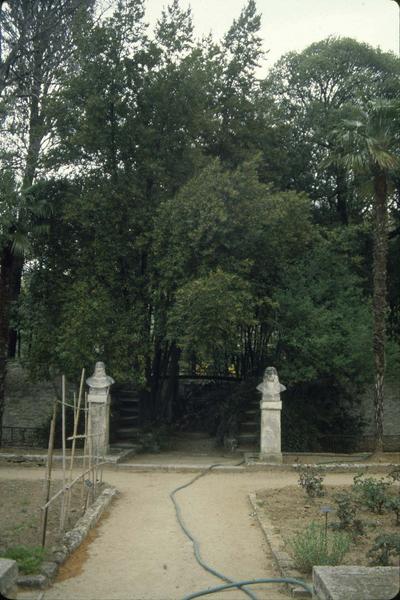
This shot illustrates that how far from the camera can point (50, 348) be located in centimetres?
1923

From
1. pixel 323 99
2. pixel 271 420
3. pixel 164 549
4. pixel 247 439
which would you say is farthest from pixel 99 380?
pixel 323 99

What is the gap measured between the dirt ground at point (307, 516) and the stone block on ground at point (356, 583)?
1888mm

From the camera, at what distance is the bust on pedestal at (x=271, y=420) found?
17.0m

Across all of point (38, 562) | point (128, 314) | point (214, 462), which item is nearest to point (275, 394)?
point (214, 462)

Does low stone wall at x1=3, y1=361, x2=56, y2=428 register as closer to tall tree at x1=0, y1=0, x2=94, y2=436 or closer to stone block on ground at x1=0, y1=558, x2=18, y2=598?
tall tree at x1=0, y1=0, x2=94, y2=436

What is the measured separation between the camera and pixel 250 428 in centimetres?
2119

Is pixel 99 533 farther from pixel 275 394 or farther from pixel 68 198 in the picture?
pixel 68 198

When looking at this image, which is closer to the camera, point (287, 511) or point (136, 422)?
point (287, 511)

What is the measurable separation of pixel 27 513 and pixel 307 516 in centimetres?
422

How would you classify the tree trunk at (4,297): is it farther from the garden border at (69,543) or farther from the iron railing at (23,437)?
the garden border at (69,543)

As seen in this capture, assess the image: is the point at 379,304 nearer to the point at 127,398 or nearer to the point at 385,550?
the point at 385,550

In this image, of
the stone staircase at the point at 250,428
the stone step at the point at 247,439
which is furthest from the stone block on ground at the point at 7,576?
the stone step at the point at 247,439

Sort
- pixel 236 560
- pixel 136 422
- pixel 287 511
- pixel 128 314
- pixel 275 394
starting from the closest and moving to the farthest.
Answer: pixel 236 560 → pixel 287 511 → pixel 275 394 → pixel 128 314 → pixel 136 422

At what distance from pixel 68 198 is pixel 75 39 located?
4561 mm
